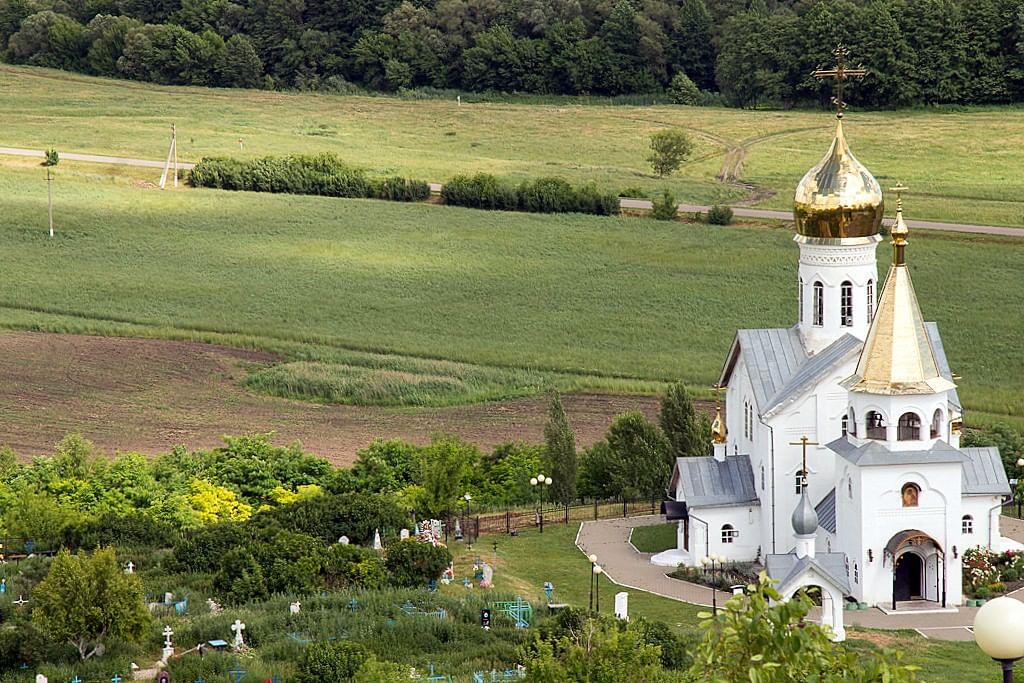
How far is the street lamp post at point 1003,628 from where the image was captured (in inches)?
691

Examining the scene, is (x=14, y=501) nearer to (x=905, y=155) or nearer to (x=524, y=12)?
(x=905, y=155)

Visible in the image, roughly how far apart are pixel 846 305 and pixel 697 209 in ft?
166

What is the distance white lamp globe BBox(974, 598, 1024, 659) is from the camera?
57.6 ft

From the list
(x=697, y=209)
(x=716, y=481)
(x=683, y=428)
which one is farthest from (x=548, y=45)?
(x=716, y=481)

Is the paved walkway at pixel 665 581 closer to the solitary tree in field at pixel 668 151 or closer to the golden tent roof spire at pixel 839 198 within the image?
the golden tent roof spire at pixel 839 198

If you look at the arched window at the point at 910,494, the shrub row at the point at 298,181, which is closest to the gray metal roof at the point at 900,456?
the arched window at the point at 910,494

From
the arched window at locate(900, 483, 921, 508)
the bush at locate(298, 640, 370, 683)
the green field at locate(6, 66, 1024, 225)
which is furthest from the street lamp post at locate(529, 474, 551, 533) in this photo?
the green field at locate(6, 66, 1024, 225)

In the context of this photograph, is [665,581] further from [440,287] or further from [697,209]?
[697,209]

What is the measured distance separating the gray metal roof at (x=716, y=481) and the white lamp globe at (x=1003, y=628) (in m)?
24.9

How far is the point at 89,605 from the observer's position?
110 ft

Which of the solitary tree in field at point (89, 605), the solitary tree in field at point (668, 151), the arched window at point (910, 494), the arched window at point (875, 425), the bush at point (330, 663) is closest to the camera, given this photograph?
the bush at point (330, 663)

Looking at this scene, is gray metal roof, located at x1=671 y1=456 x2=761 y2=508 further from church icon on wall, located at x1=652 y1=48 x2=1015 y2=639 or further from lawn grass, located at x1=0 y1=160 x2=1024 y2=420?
lawn grass, located at x1=0 y1=160 x2=1024 y2=420

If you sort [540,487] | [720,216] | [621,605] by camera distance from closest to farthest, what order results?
[621,605], [540,487], [720,216]

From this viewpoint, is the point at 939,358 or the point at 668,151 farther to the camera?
the point at 668,151
